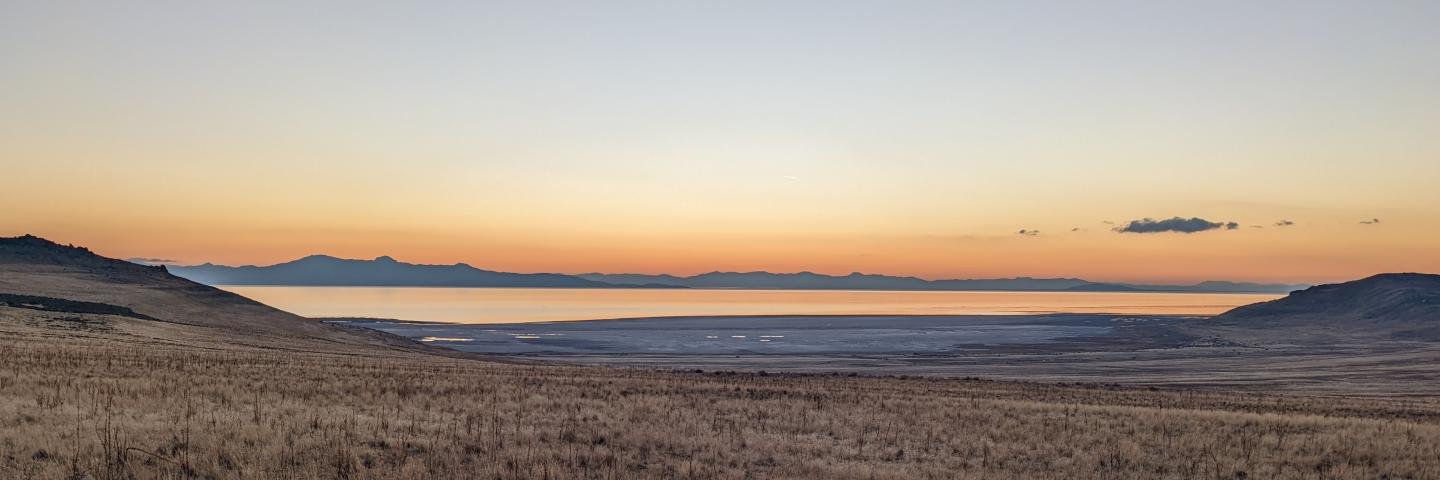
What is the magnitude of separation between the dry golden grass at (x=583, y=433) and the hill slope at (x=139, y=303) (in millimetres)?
28654

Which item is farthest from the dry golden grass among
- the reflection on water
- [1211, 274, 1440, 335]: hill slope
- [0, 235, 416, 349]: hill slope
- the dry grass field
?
[1211, 274, 1440, 335]: hill slope

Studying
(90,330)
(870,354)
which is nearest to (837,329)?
(870,354)

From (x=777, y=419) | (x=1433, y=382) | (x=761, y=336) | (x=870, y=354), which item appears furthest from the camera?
(x=761, y=336)

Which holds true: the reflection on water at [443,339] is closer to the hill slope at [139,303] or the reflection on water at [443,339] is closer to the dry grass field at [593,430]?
the hill slope at [139,303]

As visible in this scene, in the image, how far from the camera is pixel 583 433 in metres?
15.3

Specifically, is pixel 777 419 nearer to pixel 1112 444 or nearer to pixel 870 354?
pixel 1112 444

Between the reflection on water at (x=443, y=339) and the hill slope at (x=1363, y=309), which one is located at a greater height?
the hill slope at (x=1363, y=309)

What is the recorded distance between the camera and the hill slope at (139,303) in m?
50.9

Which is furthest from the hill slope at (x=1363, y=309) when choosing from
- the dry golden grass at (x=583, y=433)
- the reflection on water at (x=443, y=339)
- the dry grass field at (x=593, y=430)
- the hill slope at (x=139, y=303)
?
the hill slope at (x=139, y=303)

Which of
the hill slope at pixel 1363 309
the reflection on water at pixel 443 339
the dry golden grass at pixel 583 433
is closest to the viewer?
the dry golden grass at pixel 583 433

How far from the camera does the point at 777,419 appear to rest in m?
19.0

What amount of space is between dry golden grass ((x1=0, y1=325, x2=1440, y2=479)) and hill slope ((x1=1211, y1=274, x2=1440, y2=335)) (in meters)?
115

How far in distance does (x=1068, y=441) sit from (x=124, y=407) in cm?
1711

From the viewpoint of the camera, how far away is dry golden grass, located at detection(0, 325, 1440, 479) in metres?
11.3
